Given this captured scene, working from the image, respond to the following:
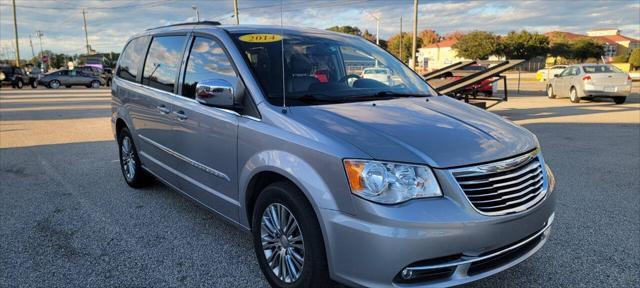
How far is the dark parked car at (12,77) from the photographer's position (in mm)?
31961

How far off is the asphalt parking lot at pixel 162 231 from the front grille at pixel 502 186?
80cm

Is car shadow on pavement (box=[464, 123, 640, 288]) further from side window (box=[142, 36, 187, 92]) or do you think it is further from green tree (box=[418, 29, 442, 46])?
green tree (box=[418, 29, 442, 46])

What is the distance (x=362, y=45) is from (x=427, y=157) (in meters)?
2.23

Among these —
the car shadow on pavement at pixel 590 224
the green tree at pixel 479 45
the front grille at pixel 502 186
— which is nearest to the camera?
the front grille at pixel 502 186

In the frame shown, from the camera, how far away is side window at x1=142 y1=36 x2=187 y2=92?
166 inches

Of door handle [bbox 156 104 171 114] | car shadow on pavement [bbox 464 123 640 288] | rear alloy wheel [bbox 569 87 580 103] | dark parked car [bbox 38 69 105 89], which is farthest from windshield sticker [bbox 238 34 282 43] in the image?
dark parked car [bbox 38 69 105 89]

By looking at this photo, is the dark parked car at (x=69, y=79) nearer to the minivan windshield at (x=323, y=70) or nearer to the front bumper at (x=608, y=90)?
the front bumper at (x=608, y=90)

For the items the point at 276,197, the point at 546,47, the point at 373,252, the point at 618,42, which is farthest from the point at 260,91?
the point at 618,42

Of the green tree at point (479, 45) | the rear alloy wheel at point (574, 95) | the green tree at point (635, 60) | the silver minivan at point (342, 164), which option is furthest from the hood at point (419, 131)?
the green tree at point (479, 45)

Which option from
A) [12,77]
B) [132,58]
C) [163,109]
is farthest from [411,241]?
[12,77]

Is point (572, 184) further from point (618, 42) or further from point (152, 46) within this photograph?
point (618, 42)

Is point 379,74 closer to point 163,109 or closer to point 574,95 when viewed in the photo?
point 163,109

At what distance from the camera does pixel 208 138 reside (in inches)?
139

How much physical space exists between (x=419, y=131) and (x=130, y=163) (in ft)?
13.4
